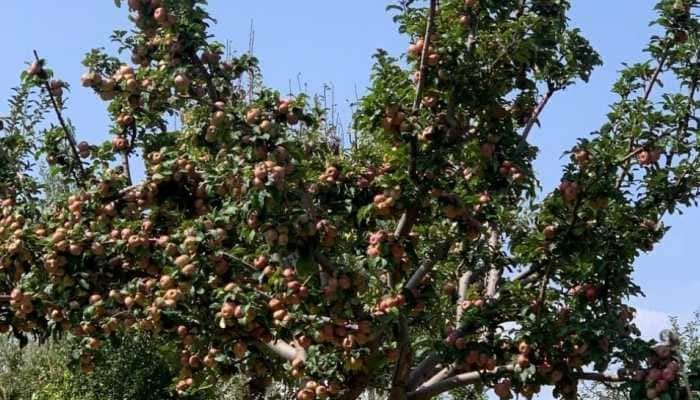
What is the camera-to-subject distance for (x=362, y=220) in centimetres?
671

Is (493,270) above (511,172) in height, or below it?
above

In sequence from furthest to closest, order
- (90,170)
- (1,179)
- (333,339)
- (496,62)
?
(1,179) → (90,170) → (496,62) → (333,339)

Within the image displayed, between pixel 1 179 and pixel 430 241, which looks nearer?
pixel 430 241

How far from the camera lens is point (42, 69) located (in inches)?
267

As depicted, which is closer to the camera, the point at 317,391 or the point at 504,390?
the point at 317,391

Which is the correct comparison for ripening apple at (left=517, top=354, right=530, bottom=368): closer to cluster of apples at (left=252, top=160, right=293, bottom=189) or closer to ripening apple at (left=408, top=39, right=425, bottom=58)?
cluster of apples at (left=252, top=160, right=293, bottom=189)

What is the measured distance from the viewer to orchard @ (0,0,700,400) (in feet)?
19.4

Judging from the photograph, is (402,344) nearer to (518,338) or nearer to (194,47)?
(518,338)

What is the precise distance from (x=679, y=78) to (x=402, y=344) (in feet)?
8.08

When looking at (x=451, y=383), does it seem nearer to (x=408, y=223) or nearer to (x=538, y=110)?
(x=408, y=223)

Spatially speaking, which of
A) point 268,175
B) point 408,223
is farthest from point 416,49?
point 268,175

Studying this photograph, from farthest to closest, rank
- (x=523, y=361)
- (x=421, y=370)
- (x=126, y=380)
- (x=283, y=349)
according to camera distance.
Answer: (x=126, y=380)
(x=421, y=370)
(x=283, y=349)
(x=523, y=361)

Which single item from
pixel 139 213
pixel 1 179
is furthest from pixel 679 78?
pixel 1 179

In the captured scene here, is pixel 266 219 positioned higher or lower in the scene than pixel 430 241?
lower
